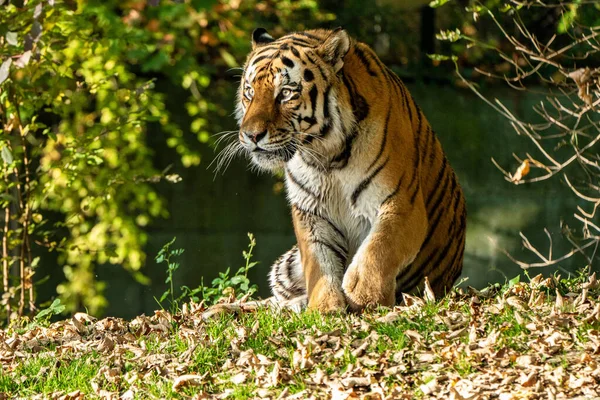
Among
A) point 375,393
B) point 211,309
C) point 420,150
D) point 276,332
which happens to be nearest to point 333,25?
point 420,150

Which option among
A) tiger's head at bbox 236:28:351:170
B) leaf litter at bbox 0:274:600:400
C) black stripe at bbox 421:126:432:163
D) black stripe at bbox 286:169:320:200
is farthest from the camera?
black stripe at bbox 421:126:432:163

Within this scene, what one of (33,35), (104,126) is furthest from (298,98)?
(104,126)

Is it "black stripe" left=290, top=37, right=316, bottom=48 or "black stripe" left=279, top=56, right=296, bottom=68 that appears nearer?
"black stripe" left=279, top=56, right=296, bottom=68


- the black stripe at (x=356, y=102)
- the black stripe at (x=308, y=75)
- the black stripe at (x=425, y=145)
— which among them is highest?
the black stripe at (x=308, y=75)

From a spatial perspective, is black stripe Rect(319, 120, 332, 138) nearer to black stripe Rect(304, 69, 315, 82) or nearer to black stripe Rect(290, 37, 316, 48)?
black stripe Rect(304, 69, 315, 82)

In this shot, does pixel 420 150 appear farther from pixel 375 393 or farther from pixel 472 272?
pixel 472 272

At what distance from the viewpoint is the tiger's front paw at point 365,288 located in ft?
16.2

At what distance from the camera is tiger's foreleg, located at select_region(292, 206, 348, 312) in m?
5.12

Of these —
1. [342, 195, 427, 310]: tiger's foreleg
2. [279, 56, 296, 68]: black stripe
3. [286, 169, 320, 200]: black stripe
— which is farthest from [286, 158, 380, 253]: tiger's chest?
[279, 56, 296, 68]: black stripe

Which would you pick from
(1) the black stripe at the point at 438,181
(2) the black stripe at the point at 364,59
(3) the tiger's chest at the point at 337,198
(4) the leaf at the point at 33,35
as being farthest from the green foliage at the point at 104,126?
(1) the black stripe at the point at 438,181

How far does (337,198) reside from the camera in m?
5.21

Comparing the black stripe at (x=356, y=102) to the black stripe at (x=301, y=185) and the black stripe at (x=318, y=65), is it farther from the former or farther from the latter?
the black stripe at (x=301, y=185)

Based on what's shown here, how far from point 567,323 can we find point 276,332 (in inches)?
52.3

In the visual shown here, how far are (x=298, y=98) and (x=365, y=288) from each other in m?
1.04
